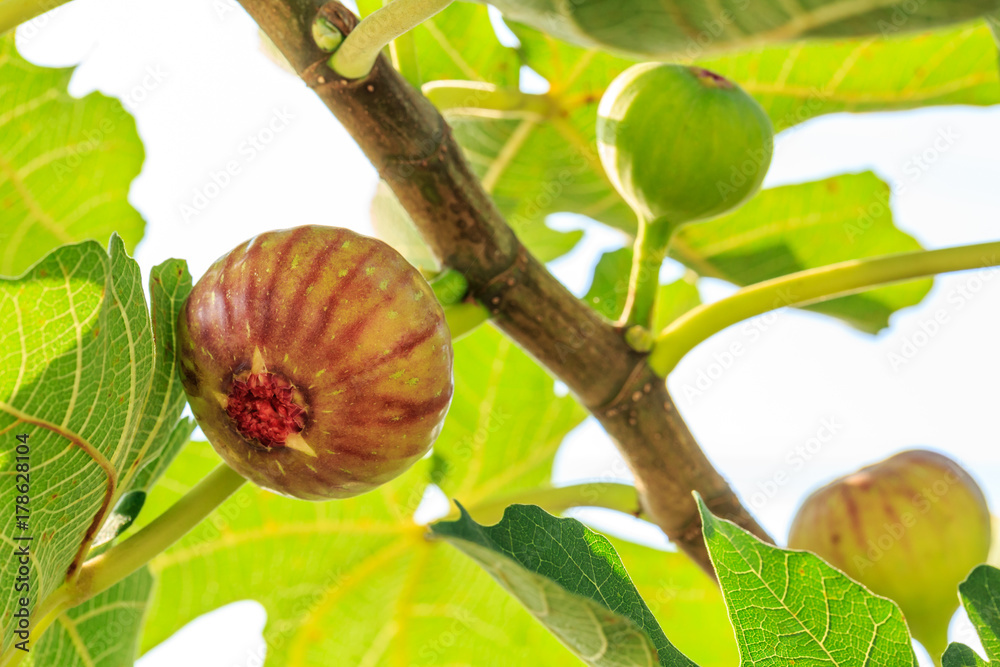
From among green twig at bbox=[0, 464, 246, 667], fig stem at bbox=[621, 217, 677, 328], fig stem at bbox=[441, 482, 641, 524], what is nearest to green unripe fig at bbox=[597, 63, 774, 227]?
fig stem at bbox=[621, 217, 677, 328]

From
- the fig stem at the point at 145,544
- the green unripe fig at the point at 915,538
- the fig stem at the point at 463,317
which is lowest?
the green unripe fig at the point at 915,538

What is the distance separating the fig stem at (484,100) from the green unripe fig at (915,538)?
0.75 m

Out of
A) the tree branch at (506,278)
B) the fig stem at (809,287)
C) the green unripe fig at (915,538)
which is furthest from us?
the green unripe fig at (915,538)

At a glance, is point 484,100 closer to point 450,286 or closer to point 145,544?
point 450,286

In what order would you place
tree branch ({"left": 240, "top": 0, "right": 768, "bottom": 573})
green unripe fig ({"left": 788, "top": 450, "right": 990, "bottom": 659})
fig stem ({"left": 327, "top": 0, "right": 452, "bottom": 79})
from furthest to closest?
1. green unripe fig ({"left": 788, "top": 450, "right": 990, "bottom": 659})
2. tree branch ({"left": 240, "top": 0, "right": 768, "bottom": 573})
3. fig stem ({"left": 327, "top": 0, "right": 452, "bottom": 79})

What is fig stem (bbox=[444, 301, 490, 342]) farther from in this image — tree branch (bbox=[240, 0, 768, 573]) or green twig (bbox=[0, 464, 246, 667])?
green twig (bbox=[0, 464, 246, 667])

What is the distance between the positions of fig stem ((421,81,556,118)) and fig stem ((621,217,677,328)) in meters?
0.32

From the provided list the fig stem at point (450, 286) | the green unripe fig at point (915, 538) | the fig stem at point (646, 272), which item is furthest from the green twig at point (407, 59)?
the green unripe fig at point (915, 538)

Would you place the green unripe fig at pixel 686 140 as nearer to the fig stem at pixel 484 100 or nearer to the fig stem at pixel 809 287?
the fig stem at pixel 809 287

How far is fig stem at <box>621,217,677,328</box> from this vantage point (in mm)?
1039

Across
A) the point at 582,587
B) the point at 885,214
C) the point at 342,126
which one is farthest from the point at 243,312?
the point at 885,214

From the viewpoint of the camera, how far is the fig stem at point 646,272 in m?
1.04

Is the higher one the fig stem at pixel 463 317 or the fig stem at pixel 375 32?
the fig stem at pixel 375 32

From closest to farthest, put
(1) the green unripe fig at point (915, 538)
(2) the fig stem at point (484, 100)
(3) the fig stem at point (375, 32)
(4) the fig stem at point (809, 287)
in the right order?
(3) the fig stem at point (375, 32) < (4) the fig stem at point (809, 287) < (1) the green unripe fig at point (915, 538) < (2) the fig stem at point (484, 100)
